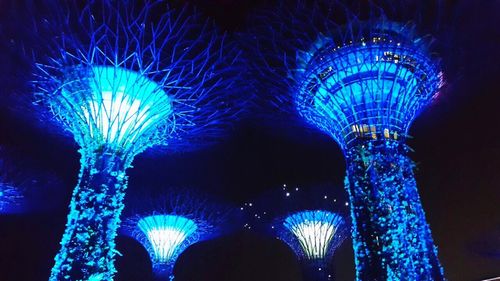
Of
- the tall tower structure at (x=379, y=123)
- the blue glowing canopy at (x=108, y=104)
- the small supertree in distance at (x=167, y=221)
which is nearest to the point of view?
the tall tower structure at (x=379, y=123)

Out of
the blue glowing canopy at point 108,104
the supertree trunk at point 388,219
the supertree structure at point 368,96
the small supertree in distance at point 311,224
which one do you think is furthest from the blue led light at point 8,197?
the supertree trunk at point 388,219

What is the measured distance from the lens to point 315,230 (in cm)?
2306

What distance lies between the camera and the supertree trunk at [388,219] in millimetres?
9297

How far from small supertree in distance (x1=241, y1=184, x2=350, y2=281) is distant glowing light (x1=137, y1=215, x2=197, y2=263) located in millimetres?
5869

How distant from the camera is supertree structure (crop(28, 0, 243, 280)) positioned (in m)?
10.2

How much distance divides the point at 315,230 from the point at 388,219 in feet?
45.4

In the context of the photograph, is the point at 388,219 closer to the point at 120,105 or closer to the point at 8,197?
the point at 120,105

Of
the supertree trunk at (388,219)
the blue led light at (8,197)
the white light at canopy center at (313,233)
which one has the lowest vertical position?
the supertree trunk at (388,219)

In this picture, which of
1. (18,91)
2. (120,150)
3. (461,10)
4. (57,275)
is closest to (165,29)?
(120,150)

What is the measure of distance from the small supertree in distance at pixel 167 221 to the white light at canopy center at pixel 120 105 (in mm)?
12839

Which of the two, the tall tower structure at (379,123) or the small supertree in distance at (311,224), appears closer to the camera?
the tall tower structure at (379,123)

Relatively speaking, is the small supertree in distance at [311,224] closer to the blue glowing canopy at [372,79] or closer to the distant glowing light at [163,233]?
the distant glowing light at [163,233]

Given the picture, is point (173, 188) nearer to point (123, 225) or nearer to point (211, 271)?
point (123, 225)

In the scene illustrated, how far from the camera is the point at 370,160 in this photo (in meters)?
10.6
